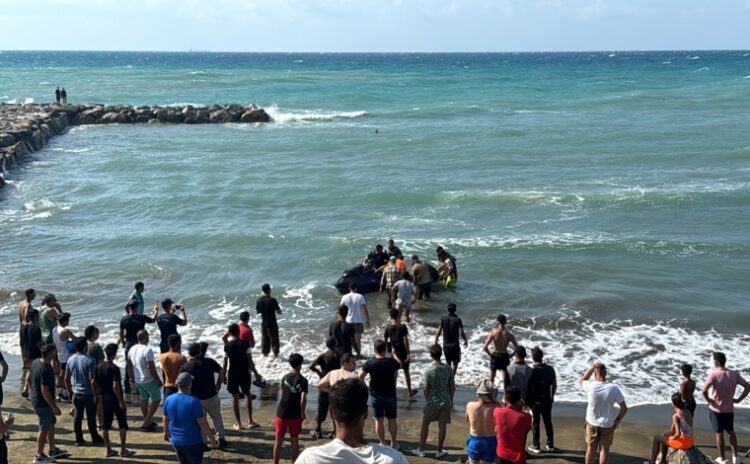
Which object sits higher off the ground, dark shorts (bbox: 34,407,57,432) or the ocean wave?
the ocean wave

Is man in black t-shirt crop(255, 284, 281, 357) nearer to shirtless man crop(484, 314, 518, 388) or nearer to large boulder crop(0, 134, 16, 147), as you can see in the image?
shirtless man crop(484, 314, 518, 388)

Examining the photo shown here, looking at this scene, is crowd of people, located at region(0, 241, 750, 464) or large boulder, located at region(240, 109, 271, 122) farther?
large boulder, located at region(240, 109, 271, 122)

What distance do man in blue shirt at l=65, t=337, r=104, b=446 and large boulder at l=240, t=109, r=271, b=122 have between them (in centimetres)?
4636

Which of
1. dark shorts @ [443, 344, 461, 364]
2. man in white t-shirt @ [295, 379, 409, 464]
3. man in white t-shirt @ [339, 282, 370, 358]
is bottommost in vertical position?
dark shorts @ [443, 344, 461, 364]

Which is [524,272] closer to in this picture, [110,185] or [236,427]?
[236,427]

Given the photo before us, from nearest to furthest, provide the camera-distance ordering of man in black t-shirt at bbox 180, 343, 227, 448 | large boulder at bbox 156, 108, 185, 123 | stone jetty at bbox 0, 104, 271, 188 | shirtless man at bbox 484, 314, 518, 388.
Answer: man in black t-shirt at bbox 180, 343, 227, 448 < shirtless man at bbox 484, 314, 518, 388 < stone jetty at bbox 0, 104, 271, 188 < large boulder at bbox 156, 108, 185, 123

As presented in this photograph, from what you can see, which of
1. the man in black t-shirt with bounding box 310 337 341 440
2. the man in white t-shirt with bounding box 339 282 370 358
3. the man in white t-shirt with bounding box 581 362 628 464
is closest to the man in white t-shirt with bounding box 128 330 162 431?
the man in black t-shirt with bounding box 310 337 341 440

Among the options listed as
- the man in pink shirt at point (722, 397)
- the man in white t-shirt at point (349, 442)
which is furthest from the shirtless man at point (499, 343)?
the man in white t-shirt at point (349, 442)

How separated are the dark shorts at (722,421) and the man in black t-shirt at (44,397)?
7.93m

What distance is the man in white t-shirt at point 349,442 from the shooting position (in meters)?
4.22

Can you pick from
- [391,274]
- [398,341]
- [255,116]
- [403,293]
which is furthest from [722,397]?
[255,116]

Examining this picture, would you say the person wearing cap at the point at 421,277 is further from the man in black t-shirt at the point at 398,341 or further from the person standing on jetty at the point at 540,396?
the person standing on jetty at the point at 540,396

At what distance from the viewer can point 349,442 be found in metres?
4.36

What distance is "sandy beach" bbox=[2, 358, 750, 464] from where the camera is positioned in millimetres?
10047
